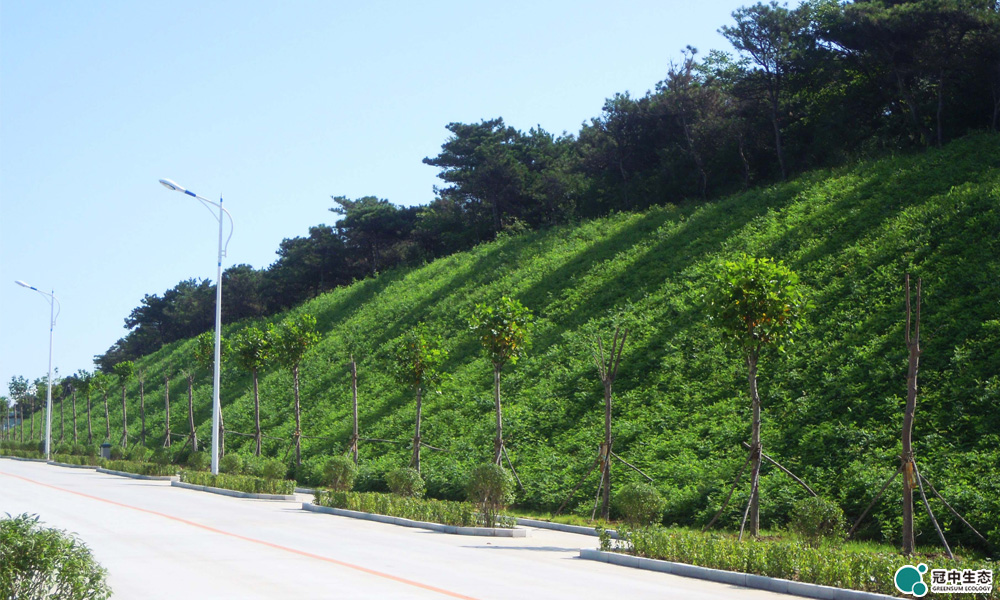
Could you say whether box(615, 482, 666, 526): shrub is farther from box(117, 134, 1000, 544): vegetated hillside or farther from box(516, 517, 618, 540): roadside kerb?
box(117, 134, 1000, 544): vegetated hillside

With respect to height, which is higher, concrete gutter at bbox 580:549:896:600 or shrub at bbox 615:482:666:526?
shrub at bbox 615:482:666:526

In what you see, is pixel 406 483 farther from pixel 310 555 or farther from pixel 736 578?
pixel 736 578

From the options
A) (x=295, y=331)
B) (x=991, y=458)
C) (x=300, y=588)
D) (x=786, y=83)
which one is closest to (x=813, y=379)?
(x=991, y=458)

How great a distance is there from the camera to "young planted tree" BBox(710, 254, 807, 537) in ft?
46.0

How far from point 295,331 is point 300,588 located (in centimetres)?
2041

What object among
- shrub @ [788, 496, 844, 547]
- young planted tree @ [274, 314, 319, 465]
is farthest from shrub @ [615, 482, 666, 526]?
young planted tree @ [274, 314, 319, 465]

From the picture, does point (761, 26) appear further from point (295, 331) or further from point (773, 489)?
point (773, 489)

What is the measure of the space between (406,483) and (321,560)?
27.7 feet

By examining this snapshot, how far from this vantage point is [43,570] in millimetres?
7352

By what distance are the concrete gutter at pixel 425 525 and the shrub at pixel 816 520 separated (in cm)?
570

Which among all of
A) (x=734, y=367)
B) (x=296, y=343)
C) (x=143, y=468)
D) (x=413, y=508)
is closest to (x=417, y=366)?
(x=413, y=508)

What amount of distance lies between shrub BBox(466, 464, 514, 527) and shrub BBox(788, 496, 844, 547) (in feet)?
19.9

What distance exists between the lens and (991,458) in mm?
14938

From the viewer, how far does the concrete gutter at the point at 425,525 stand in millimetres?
16422
